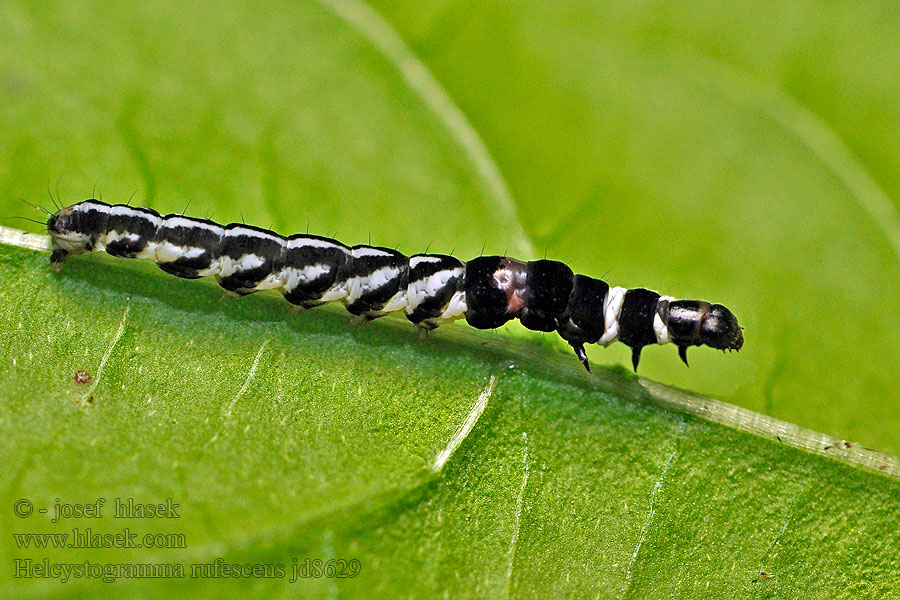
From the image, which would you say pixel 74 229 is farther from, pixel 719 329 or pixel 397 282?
pixel 719 329

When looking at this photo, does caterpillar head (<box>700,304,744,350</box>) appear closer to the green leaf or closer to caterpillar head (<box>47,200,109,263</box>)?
the green leaf

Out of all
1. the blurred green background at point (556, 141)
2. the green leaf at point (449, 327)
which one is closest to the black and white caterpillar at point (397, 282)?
the green leaf at point (449, 327)

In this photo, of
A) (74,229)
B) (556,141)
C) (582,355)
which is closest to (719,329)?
(582,355)

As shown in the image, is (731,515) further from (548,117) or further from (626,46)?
(626,46)

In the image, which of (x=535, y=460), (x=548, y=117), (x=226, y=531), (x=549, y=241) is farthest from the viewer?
(x=548, y=117)

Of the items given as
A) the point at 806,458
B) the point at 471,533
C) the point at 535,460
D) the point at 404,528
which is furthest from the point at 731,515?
the point at 404,528

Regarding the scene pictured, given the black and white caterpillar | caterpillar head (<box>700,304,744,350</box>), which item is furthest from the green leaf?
caterpillar head (<box>700,304,744,350</box>)
